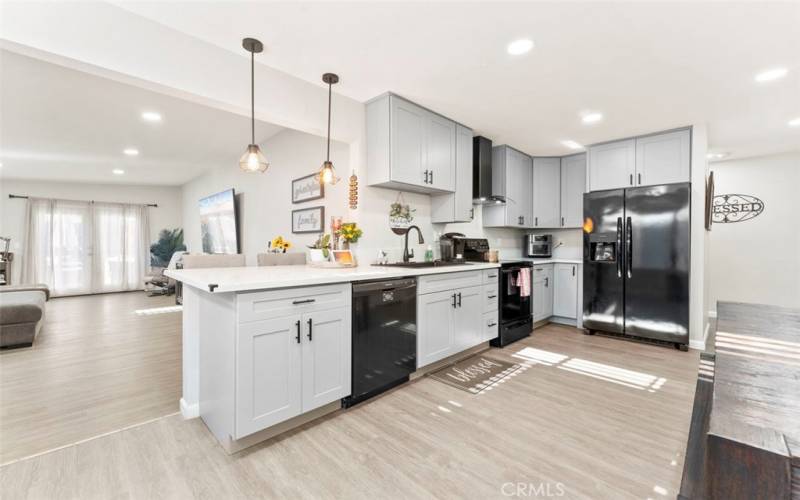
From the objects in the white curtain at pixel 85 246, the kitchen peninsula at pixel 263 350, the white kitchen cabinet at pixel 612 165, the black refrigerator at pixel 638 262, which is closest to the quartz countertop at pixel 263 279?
the kitchen peninsula at pixel 263 350

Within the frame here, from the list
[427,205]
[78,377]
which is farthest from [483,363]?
[78,377]

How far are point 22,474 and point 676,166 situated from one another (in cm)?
583

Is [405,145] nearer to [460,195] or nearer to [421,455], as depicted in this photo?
[460,195]

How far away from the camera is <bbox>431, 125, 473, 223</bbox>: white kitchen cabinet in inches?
148

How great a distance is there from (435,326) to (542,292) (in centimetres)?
238

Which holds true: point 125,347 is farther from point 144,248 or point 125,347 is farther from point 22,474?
point 144,248

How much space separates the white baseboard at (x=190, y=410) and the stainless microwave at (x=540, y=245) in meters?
4.73

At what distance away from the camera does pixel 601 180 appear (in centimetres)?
432

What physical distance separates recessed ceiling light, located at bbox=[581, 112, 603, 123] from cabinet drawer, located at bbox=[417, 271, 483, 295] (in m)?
1.98

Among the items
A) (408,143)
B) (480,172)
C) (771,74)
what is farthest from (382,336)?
(771,74)

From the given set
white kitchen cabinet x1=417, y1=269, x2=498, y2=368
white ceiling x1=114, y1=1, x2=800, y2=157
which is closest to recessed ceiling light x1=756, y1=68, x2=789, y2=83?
white ceiling x1=114, y1=1, x2=800, y2=157

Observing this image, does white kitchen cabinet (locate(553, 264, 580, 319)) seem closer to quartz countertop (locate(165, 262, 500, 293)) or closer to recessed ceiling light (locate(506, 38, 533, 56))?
quartz countertop (locate(165, 262, 500, 293))

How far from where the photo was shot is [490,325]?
139 inches

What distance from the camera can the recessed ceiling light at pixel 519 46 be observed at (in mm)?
2230
